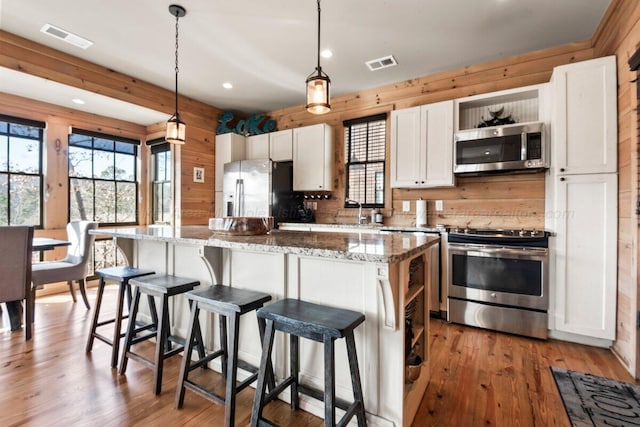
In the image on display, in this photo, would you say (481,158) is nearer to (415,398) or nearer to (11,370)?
(415,398)

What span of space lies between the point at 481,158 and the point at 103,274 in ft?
11.8

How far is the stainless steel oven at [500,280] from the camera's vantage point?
105 inches

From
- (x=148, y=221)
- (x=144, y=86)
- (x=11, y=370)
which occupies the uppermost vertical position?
(x=144, y=86)

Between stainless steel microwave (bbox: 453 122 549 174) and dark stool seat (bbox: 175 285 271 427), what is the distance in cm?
260

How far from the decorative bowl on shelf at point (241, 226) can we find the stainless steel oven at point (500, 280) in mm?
2043

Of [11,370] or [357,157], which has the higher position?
[357,157]

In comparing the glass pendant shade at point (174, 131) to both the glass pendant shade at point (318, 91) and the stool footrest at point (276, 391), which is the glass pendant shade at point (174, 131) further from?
the stool footrest at point (276, 391)

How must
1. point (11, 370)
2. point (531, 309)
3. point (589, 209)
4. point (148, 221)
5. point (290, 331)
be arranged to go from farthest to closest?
1. point (148, 221)
2. point (531, 309)
3. point (589, 209)
4. point (11, 370)
5. point (290, 331)

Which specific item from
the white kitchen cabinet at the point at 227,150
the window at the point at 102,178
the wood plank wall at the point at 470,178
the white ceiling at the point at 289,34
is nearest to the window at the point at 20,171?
the window at the point at 102,178

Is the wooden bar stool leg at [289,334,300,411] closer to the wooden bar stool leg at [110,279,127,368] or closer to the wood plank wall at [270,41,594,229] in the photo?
the wooden bar stool leg at [110,279,127,368]

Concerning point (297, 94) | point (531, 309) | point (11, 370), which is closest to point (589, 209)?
point (531, 309)

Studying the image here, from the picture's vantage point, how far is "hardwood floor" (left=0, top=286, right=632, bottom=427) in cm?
163

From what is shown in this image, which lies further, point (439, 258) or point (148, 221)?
point (148, 221)

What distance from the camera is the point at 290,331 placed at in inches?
53.4
